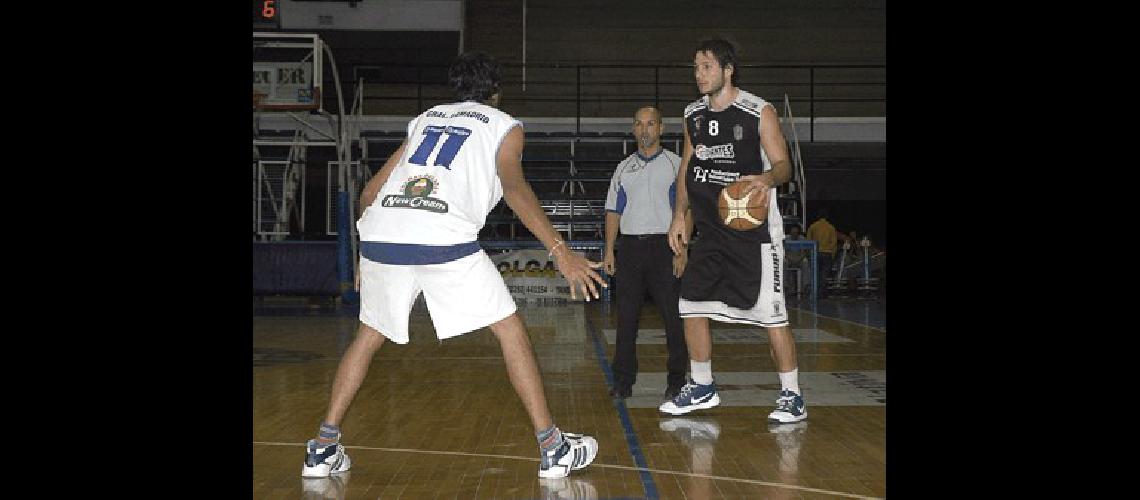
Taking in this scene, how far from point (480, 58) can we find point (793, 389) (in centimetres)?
227

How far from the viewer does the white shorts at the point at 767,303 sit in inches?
218

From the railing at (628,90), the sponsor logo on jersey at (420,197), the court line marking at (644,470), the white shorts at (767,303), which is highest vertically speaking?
the railing at (628,90)

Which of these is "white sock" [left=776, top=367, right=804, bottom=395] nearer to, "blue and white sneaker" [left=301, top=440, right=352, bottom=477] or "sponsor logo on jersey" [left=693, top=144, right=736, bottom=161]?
"sponsor logo on jersey" [left=693, top=144, right=736, bottom=161]

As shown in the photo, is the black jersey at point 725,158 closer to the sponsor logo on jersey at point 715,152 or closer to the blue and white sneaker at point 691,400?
the sponsor logo on jersey at point 715,152

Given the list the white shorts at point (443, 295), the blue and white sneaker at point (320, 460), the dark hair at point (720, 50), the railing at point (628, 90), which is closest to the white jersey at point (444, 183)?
the white shorts at point (443, 295)

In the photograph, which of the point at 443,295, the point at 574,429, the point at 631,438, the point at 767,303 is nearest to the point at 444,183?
the point at 443,295

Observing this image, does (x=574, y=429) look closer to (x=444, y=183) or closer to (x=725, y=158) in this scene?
(x=725, y=158)

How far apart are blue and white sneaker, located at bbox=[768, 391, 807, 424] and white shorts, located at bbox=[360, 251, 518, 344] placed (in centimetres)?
182

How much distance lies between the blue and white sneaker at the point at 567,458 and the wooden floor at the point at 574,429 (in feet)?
0.15

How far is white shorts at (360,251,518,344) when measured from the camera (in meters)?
4.09

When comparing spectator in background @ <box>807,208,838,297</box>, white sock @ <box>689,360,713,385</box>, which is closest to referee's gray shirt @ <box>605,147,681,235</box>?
white sock @ <box>689,360,713,385</box>

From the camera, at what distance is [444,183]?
4.08 metres
